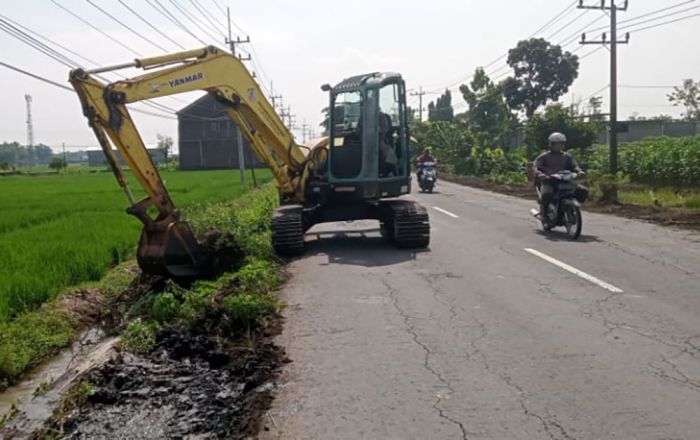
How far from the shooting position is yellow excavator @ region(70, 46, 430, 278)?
10164 mm

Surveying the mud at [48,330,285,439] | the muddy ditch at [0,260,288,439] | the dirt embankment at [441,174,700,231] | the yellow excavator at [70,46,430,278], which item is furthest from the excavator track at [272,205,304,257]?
the dirt embankment at [441,174,700,231]

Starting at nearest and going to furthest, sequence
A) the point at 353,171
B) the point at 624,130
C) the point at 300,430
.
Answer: the point at 300,430 → the point at 353,171 → the point at 624,130

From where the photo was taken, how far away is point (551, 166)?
13797 mm

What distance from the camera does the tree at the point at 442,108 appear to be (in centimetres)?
9570

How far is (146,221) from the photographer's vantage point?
32.9 ft

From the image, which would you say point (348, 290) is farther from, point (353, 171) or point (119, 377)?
point (353, 171)

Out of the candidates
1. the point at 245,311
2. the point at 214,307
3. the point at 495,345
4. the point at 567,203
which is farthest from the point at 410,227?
the point at 495,345

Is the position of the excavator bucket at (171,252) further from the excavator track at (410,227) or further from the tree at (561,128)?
the tree at (561,128)

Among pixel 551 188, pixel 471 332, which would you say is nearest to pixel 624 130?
pixel 551 188

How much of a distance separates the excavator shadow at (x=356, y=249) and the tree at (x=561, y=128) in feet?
71.8

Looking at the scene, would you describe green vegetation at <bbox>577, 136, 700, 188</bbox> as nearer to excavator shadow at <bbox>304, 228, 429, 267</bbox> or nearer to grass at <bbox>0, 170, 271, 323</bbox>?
excavator shadow at <bbox>304, 228, 429, 267</bbox>

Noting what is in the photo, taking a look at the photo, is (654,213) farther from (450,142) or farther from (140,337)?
(450,142)

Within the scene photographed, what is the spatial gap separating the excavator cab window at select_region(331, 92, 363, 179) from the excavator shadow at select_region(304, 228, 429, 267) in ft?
4.41

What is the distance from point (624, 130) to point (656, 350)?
49.3 m
